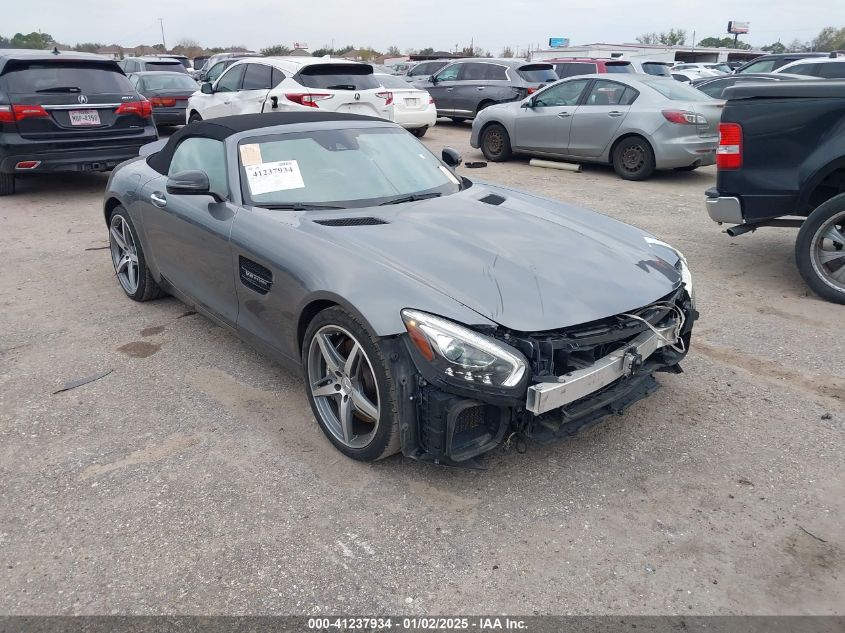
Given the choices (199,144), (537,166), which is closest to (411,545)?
(199,144)

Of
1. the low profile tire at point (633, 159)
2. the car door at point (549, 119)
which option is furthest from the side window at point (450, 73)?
the low profile tire at point (633, 159)

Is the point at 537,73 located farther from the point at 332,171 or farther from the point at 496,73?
the point at 332,171

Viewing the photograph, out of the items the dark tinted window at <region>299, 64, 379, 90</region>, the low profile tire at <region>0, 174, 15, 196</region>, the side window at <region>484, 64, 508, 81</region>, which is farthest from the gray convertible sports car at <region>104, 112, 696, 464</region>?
the side window at <region>484, 64, 508, 81</region>

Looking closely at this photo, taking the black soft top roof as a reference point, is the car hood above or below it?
below

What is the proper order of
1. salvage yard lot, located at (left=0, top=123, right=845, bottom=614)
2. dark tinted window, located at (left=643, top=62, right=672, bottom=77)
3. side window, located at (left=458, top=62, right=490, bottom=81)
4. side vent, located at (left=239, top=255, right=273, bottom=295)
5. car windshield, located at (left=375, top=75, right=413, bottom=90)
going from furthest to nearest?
dark tinted window, located at (left=643, top=62, right=672, bottom=77) < side window, located at (left=458, top=62, right=490, bottom=81) < car windshield, located at (left=375, top=75, right=413, bottom=90) < side vent, located at (left=239, top=255, right=273, bottom=295) < salvage yard lot, located at (left=0, top=123, right=845, bottom=614)

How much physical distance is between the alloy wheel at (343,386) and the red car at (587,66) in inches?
560

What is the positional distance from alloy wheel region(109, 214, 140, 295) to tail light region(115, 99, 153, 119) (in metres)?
4.13

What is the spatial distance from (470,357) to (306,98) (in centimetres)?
860

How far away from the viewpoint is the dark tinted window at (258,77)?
10.7 meters

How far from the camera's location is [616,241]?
358cm

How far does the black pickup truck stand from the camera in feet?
16.0

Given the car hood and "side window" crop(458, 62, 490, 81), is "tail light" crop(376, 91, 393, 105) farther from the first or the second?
the car hood

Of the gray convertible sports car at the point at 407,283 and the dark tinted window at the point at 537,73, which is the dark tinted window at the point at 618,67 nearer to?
the dark tinted window at the point at 537,73

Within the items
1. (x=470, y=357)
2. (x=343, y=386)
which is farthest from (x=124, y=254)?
(x=470, y=357)
